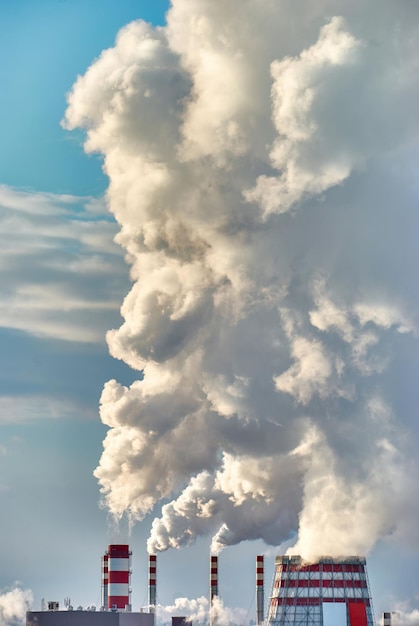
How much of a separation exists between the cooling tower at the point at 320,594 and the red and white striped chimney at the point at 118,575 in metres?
13.9

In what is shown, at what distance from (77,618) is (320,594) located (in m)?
26.8

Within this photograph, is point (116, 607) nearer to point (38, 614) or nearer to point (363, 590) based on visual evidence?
point (38, 614)

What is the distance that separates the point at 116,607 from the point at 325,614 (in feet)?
61.6

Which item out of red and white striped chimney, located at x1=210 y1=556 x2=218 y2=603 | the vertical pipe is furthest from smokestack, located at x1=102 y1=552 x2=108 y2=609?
red and white striped chimney, located at x1=210 y1=556 x2=218 y2=603

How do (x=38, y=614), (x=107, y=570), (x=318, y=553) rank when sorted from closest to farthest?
1. (x=38, y=614)
2. (x=318, y=553)
3. (x=107, y=570)

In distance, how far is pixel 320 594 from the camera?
14675 centimetres

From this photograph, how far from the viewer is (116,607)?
143 meters

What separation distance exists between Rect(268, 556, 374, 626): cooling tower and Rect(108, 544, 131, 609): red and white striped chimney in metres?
13.9

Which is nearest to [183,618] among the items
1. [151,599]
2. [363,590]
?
[151,599]

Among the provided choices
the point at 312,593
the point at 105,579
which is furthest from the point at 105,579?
the point at 312,593

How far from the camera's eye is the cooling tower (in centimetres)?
14575

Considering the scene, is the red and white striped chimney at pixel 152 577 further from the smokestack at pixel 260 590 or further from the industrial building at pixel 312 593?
the smokestack at pixel 260 590

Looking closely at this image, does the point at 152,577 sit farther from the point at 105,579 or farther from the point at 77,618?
the point at 77,618

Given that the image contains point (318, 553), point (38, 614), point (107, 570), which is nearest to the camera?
point (38, 614)
